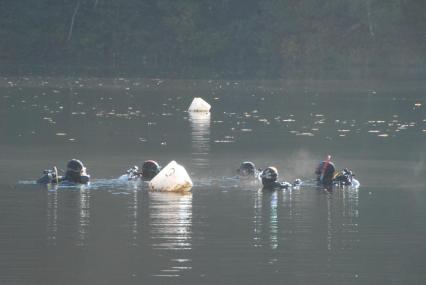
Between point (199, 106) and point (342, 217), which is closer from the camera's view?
point (342, 217)

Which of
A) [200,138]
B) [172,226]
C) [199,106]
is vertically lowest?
[172,226]

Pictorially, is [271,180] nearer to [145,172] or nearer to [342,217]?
[145,172]

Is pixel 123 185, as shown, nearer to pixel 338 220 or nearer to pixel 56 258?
pixel 338 220

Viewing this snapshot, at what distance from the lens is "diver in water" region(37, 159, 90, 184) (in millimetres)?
27938

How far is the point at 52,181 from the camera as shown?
92.4 feet

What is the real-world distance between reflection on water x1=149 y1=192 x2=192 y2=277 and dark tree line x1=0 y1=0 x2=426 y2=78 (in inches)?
2529

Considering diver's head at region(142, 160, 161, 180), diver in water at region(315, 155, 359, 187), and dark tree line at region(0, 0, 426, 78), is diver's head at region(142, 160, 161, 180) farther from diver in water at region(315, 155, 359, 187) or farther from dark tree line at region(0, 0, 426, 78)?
dark tree line at region(0, 0, 426, 78)

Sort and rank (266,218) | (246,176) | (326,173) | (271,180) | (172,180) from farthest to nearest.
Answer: (246,176) → (326,173) → (271,180) → (172,180) → (266,218)

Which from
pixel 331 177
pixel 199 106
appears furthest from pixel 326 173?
pixel 199 106

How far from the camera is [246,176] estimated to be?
29.9m

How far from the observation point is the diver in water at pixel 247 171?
1176 inches

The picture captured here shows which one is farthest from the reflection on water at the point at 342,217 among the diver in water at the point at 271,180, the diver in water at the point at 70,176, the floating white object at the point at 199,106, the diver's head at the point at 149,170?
the floating white object at the point at 199,106

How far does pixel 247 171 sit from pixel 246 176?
137 millimetres

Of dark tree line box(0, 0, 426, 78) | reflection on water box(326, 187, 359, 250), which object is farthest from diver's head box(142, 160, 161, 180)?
dark tree line box(0, 0, 426, 78)
